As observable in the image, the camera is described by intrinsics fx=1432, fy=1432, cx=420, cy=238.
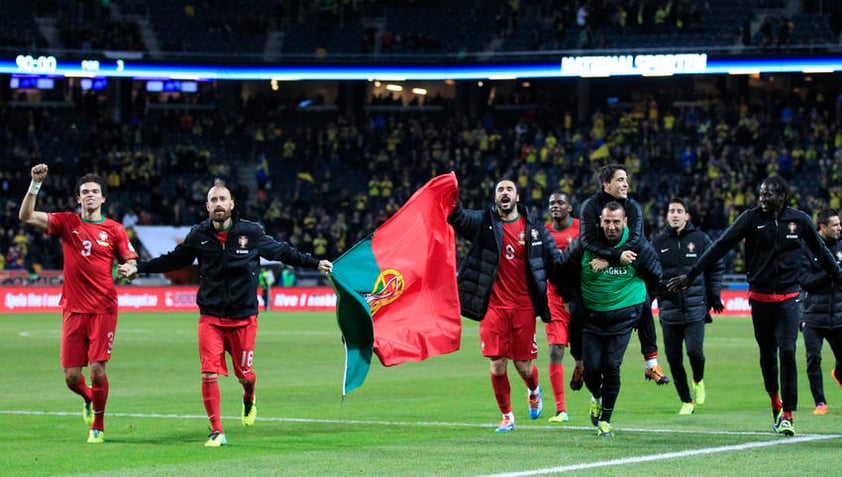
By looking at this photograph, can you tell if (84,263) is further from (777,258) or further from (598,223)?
(777,258)

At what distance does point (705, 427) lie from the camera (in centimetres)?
1454

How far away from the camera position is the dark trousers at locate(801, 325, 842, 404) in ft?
53.8

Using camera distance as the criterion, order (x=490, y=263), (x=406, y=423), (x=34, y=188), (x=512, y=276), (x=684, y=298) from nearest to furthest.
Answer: (x=34, y=188), (x=490, y=263), (x=512, y=276), (x=406, y=423), (x=684, y=298)

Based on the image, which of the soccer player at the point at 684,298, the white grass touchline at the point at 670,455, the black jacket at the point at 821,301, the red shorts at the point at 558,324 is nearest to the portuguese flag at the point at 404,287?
the red shorts at the point at 558,324

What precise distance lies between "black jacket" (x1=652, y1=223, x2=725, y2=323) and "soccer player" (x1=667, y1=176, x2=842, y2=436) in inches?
124

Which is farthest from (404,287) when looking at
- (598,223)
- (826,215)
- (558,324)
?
(826,215)

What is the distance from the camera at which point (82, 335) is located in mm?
13523

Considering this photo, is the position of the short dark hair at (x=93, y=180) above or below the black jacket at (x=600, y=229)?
above

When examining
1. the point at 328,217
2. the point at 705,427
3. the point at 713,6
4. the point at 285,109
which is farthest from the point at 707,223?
the point at 705,427

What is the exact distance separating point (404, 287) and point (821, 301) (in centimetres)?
502

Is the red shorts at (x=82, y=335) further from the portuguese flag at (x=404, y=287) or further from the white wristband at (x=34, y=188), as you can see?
the portuguese flag at (x=404, y=287)

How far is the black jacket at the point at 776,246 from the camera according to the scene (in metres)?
13.7

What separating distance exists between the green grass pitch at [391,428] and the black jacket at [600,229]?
175 cm

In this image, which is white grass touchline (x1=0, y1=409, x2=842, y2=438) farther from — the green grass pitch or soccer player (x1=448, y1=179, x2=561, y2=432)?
soccer player (x1=448, y1=179, x2=561, y2=432)
